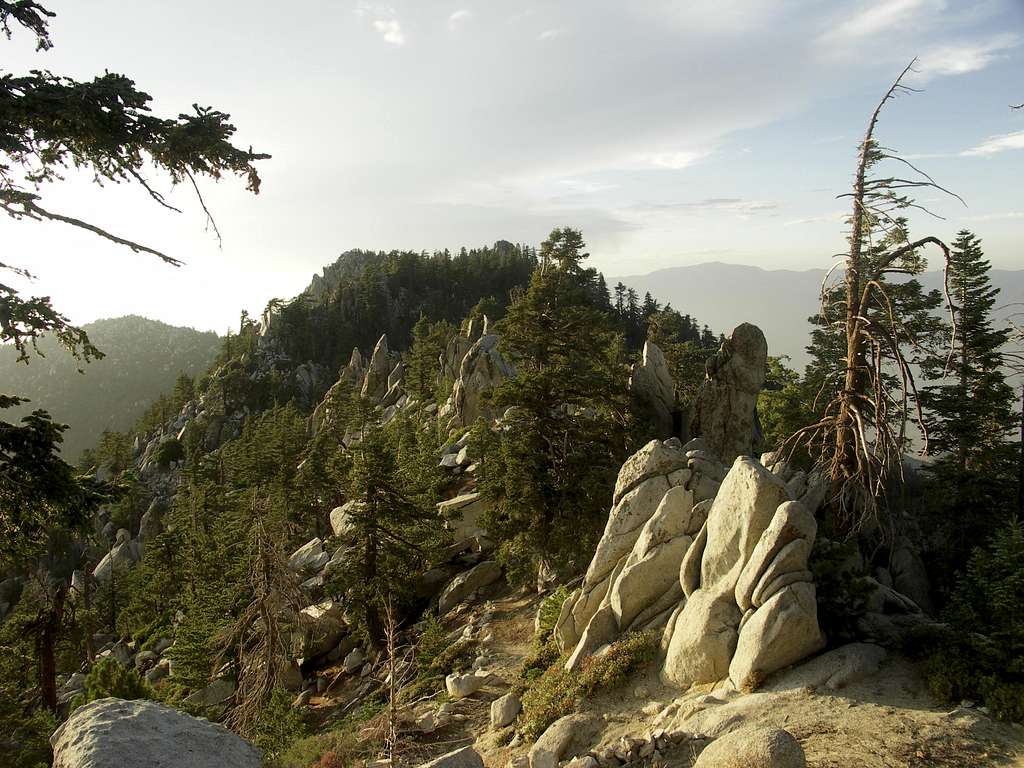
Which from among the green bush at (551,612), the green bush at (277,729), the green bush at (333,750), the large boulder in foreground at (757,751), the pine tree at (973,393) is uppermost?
the pine tree at (973,393)

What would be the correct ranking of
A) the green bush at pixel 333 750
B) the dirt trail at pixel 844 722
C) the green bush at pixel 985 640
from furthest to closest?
1. the green bush at pixel 333 750
2. the green bush at pixel 985 640
3. the dirt trail at pixel 844 722

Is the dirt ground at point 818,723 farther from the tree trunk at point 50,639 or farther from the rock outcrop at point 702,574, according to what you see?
the tree trunk at point 50,639

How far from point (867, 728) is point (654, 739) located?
3735 millimetres

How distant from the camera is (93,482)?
28.1 ft

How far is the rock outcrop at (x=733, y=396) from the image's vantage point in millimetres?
29328

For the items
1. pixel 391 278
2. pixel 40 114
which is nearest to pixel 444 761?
pixel 40 114

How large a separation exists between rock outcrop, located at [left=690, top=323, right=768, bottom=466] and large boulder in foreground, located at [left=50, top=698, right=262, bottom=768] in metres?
25.6

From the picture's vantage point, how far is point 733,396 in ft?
96.2

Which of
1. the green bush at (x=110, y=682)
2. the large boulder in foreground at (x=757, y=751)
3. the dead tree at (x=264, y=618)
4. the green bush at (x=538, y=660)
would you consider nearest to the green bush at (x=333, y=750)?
the dead tree at (x=264, y=618)

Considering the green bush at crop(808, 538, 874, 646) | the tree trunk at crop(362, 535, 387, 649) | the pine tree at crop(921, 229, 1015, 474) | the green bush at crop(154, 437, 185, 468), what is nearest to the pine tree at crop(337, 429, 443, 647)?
the tree trunk at crop(362, 535, 387, 649)

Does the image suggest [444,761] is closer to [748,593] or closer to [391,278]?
[748,593]

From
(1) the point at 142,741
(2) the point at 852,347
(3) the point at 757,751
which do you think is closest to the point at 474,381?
(2) the point at 852,347

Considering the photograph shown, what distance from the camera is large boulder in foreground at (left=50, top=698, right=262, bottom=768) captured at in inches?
284

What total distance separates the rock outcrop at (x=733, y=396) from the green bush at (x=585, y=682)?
16452 mm
